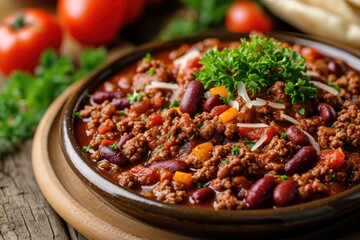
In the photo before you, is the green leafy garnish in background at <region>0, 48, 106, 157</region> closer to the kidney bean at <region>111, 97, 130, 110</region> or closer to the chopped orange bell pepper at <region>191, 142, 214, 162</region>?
the kidney bean at <region>111, 97, 130, 110</region>

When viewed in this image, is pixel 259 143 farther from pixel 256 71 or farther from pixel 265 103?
pixel 256 71

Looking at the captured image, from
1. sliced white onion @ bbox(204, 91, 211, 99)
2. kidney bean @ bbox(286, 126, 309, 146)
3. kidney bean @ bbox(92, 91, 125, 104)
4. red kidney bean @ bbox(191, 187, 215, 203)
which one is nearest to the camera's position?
red kidney bean @ bbox(191, 187, 215, 203)

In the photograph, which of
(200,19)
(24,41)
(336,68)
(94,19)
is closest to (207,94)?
(336,68)

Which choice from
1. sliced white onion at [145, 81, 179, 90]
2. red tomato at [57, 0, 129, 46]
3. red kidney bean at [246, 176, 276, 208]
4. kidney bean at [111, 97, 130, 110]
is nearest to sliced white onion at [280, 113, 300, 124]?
red kidney bean at [246, 176, 276, 208]

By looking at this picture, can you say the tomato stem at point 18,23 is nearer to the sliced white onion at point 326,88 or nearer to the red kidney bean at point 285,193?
the sliced white onion at point 326,88

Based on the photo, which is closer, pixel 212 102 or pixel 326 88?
pixel 212 102

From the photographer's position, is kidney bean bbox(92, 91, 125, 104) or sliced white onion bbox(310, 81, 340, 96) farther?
kidney bean bbox(92, 91, 125, 104)

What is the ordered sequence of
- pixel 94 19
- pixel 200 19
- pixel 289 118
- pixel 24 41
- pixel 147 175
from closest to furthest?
1. pixel 147 175
2. pixel 289 118
3. pixel 24 41
4. pixel 94 19
5. pixel 200 19
